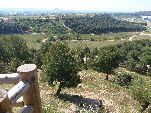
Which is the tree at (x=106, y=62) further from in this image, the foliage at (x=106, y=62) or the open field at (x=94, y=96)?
the open field at (x=94, y=96)

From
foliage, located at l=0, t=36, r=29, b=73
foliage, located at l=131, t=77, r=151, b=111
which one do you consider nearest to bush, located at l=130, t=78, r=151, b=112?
foliage, located at l=131, t=77, r=151, b=111

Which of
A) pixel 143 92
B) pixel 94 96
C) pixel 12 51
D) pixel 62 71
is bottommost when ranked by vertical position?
pixel 94 96

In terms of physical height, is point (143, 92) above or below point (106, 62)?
above

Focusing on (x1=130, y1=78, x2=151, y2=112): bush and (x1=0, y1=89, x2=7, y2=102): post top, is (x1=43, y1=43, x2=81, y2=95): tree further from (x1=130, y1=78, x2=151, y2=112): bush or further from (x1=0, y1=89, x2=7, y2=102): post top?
(x1=0, y1=89, x2=7, y2=102): post top

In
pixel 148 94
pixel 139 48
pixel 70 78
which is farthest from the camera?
pixel 139 48

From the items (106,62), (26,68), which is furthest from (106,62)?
(26,68)

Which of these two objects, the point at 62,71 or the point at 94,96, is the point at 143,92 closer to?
the point at 94,96

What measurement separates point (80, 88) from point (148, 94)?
19959 mm

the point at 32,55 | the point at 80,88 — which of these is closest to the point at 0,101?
the point at 80,88

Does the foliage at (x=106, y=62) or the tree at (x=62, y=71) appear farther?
the foliage at (x=106, y=62)

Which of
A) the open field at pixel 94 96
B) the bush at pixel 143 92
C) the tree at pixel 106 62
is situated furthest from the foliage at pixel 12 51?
the bush at pixel 143 92

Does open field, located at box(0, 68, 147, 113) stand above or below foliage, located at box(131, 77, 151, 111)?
below

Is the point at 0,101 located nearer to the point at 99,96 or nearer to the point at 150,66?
the point at 99,96

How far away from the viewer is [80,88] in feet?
188
